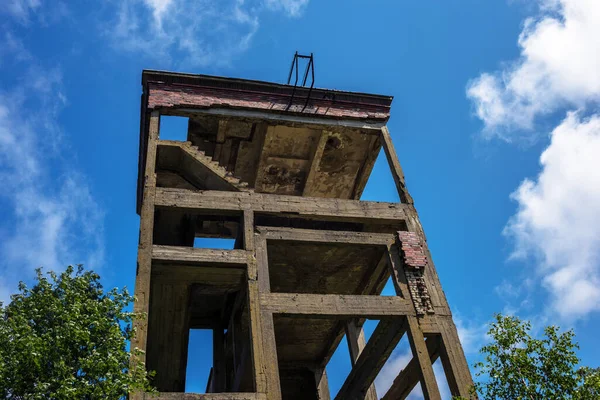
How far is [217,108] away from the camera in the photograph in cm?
1263

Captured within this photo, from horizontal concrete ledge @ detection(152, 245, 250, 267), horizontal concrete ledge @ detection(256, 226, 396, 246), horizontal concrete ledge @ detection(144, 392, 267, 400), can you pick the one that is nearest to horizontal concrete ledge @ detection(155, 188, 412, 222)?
horizontal concrete ledge @ detection(256, 226, 396, 246)

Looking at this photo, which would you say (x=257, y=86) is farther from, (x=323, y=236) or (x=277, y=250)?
(x=323, y=236)

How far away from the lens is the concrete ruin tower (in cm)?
943

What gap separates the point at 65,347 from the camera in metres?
7.04

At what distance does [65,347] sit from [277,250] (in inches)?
215

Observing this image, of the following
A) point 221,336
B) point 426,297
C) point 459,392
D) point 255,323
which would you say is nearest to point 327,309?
point 255,323

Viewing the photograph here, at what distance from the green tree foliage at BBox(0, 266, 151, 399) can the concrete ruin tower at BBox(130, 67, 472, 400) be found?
677 millimetres

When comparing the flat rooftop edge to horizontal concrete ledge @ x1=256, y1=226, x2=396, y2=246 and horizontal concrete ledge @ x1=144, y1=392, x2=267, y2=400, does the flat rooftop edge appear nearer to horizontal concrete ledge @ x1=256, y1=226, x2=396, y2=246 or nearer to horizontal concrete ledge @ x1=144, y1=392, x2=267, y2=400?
horizontal concrete ledge @ x1=256, y1=226, x2=396, y2=246

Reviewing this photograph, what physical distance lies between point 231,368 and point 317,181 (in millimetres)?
5738

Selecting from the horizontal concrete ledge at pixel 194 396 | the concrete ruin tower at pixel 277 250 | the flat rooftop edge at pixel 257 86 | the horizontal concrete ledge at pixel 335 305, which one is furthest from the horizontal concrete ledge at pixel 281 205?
the horizontal concrete ledge at pixel 194 396

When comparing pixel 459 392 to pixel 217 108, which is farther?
pixel 217 108

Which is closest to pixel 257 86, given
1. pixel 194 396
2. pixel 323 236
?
pixel 323 236

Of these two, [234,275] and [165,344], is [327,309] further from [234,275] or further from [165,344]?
[165,344]

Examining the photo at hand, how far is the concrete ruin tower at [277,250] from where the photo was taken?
943 centimetres
